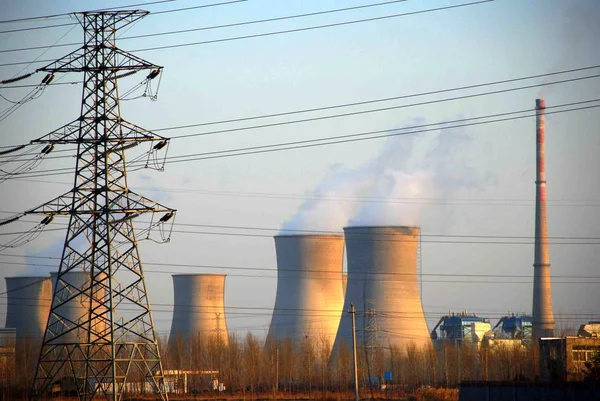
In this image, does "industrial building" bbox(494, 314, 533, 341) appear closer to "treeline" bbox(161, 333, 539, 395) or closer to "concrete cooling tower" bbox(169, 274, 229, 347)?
"treeline" bbox(161, 333, 539, 395)

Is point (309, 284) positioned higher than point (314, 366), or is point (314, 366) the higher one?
point (309, 284)

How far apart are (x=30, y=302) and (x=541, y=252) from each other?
1775 centimetres

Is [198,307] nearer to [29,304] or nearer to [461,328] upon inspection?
[29,304]

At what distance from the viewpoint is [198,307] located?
30.1m

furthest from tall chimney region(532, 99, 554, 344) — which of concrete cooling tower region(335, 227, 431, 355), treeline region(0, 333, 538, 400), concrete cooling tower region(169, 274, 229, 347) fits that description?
concrete cooling tower region(169, 274, 229, 347)

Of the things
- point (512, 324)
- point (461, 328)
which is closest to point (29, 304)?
point (461, 328)

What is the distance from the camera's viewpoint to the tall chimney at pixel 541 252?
30.9m

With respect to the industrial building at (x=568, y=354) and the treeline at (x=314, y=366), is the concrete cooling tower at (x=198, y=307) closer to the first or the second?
the treeline at (x=314, y=366)

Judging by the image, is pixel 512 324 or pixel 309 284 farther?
pixel 512 324

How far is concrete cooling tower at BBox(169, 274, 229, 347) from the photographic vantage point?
29.1 meters

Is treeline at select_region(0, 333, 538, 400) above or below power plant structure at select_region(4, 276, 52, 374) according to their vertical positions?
below

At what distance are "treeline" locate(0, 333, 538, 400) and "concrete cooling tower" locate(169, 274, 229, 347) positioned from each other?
0.34m

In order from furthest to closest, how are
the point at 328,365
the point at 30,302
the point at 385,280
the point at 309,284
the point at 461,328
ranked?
the point at 461,328 < the point at 30,302 < the point at 328,365 < the point at 309,284 < the point at 385,280

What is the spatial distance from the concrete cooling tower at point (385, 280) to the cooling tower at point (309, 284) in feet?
4.35
